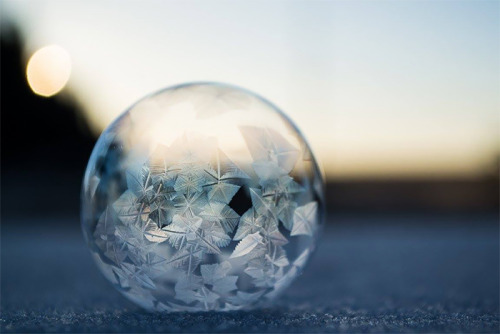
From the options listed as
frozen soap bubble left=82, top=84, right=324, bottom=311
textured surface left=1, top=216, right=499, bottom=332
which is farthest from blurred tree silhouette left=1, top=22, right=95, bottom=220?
frozen soap bubble left=82, top=84, right=324, bottom=311

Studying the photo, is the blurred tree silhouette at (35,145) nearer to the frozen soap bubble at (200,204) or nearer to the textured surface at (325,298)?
the textured surface at (325,298)

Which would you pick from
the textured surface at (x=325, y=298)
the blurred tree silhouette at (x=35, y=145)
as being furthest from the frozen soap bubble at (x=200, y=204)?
the blurred tree silhouette at (x=35, y=145)

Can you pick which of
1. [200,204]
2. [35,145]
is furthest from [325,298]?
[35,145]

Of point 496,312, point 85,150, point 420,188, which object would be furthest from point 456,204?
point 496,312

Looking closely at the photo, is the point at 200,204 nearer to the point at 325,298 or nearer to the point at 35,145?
the point at 325,298

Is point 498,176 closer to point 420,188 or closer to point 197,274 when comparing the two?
point 420,188

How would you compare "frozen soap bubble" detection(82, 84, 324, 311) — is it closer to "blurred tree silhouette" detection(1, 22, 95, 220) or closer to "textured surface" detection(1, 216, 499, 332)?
"textured surface" detection(1, 216, 499, 332)

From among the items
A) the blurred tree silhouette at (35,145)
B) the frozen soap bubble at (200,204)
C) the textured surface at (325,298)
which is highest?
the frozen soap bubble at (200,204)
